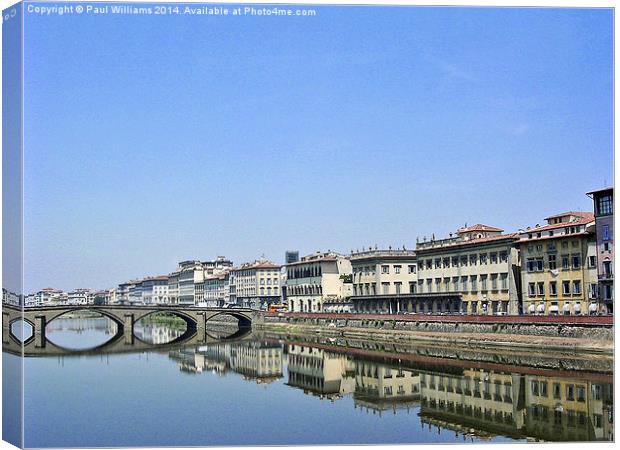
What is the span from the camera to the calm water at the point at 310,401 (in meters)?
13.9

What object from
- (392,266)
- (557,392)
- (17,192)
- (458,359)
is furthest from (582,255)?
(17,192)

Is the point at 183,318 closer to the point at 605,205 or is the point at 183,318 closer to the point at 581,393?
the point at 605,205

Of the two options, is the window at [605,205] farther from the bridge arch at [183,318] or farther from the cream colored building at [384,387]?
the bridge arch at [183,318]

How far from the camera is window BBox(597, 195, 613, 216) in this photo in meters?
22.9

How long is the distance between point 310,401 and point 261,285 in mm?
48726

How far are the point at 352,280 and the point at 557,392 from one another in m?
34.3

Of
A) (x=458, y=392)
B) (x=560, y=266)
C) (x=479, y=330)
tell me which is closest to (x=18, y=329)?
(x=458, y=392)

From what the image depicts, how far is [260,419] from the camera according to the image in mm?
16172

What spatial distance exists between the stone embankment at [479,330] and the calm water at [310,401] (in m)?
1.48

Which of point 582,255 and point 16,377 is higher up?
point 582,255

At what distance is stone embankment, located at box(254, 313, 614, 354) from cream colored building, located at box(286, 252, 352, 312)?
30.7ft

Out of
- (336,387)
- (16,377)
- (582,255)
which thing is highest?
(582,255)

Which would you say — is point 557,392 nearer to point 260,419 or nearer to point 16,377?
point 260,419

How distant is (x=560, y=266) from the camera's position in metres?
30.8
